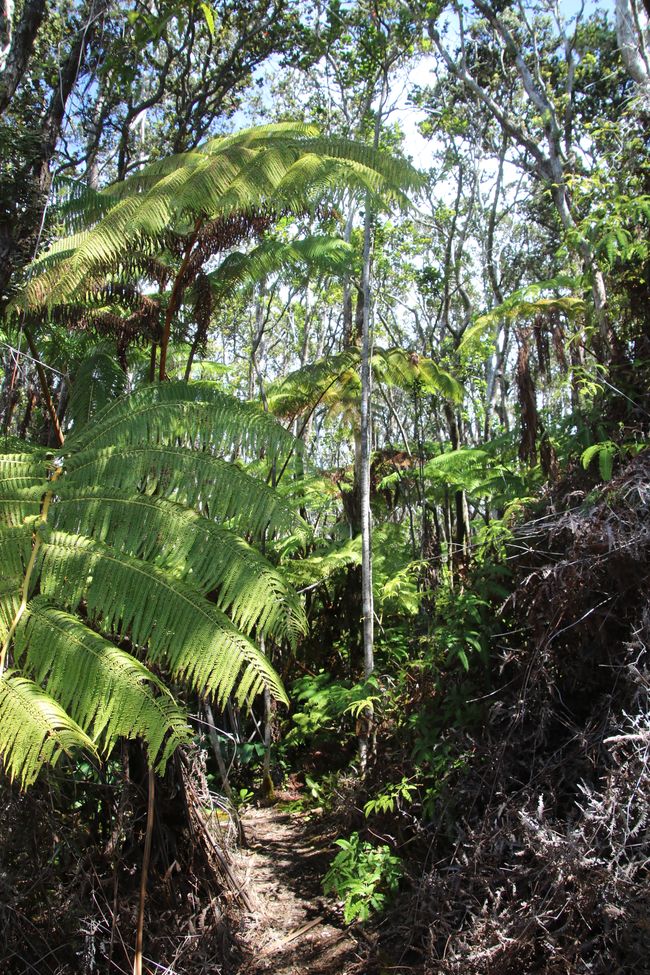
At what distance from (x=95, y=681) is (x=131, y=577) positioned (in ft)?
1.44

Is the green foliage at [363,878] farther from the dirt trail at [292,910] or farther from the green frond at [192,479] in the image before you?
the green frond at [192,479]

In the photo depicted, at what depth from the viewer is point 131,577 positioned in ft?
8.46

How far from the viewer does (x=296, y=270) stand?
22.0 feet

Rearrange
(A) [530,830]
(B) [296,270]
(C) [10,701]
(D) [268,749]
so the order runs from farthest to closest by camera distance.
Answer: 1. (B) [296,270]
2. (D) [268,749]
3. (A) [530,830]
4. (C) [10,701]

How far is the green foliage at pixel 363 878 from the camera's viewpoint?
140 inches

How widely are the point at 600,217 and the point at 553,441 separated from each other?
4.80 feet

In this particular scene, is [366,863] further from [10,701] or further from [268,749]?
[10,701]

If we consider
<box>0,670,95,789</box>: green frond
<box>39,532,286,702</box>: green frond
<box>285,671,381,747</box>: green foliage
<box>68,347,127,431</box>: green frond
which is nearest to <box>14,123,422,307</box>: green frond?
<box>68,347,127,431</box>: green frond

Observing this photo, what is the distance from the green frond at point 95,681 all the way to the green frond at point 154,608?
0.51 feet

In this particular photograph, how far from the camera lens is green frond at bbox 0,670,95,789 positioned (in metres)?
1.89

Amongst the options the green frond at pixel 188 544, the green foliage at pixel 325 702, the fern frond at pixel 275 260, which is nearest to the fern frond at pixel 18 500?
the green frond at pixel 188 544

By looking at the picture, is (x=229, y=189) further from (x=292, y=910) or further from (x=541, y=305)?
(x=292, y=910)

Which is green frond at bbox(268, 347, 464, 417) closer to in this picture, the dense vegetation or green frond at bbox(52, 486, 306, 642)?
the dense vegetation

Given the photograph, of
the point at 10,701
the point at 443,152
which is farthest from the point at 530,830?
the point at 443,152
